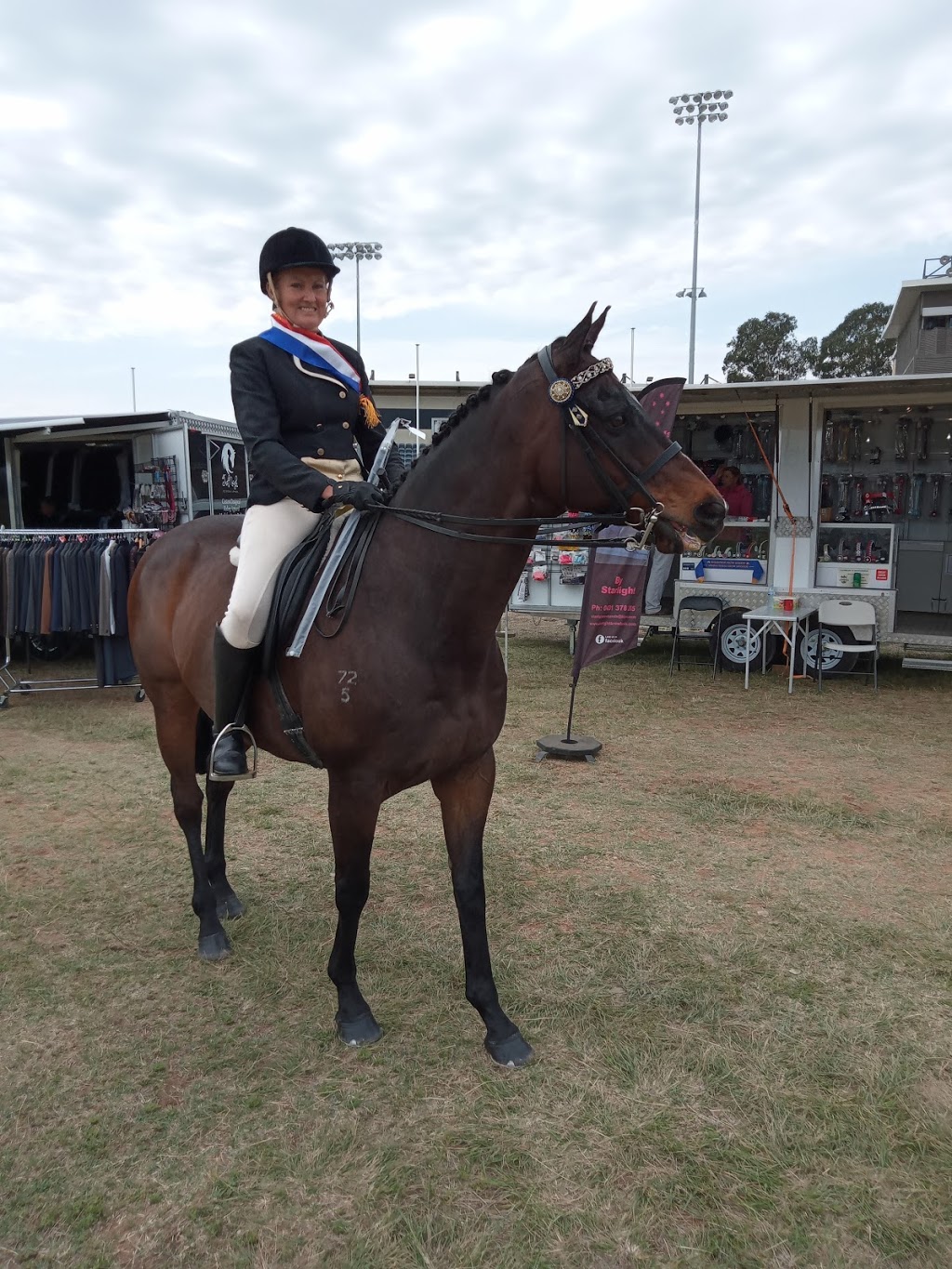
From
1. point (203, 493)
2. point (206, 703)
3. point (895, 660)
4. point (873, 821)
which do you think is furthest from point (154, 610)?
point (895, 660)

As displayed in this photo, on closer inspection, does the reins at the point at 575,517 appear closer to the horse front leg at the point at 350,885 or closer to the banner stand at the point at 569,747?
the horse front leg at the point at 350,885

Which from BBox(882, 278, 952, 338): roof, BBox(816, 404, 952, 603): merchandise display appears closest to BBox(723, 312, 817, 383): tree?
BBox(882, 278, 952, 338): roof

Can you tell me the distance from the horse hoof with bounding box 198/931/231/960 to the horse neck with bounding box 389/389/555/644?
1.98 m

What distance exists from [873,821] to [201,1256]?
179 inches

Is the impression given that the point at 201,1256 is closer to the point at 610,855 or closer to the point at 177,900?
the point at 177,900

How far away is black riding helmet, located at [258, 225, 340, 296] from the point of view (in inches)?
117

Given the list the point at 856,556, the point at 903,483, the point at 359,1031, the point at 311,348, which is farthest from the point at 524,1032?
the point at 903,483

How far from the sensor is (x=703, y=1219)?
7.26 ft

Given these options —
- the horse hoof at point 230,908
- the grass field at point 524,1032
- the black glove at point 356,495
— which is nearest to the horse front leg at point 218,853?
the horse hoof at point 230,908

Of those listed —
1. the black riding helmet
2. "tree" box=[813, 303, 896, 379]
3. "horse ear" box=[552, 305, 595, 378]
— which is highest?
"tree" box=[813, 303, 896, 379]

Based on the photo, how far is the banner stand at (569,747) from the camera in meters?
6.66

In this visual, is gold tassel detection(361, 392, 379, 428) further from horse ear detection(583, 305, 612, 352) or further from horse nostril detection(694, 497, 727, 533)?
horse nostril detection(694, 497, 727, 533)

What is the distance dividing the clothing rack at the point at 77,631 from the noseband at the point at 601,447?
722 cm

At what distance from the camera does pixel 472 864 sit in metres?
3.01
